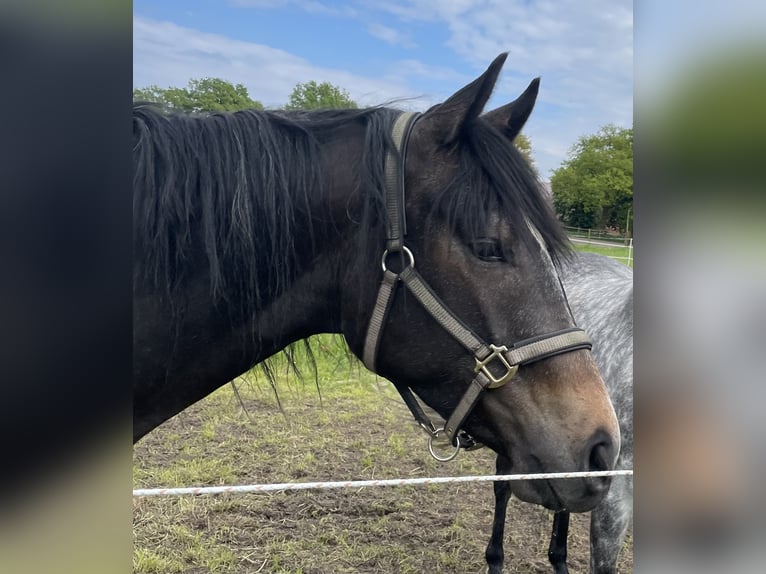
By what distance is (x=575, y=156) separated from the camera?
4.57m

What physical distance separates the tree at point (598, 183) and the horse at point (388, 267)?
1.46 ft

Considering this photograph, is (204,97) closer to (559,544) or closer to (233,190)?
(233,190)

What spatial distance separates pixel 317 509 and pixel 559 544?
1456 mm

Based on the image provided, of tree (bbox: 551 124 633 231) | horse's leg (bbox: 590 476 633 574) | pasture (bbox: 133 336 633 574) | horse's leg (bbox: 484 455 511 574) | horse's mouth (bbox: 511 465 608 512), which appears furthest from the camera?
horse's leg (bbox: 484 455 511 574)

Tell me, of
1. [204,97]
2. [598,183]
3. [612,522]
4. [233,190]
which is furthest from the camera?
[598,183]

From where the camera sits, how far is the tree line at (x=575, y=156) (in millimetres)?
1537

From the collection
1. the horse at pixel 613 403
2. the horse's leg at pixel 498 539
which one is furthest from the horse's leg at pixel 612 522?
the horse's leg at pixel 498 539

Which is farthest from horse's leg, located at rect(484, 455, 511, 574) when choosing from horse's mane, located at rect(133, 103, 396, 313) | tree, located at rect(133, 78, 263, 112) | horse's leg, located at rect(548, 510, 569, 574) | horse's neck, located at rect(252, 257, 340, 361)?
tree, located at rect(133, 78, 263, 112)

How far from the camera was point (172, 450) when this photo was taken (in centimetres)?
380

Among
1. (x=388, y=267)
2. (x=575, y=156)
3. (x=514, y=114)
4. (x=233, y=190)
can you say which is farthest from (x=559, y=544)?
(x=575, y=156)

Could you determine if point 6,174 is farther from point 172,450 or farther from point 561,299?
point 172,450

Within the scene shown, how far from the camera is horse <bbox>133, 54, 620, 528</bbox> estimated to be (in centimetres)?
127

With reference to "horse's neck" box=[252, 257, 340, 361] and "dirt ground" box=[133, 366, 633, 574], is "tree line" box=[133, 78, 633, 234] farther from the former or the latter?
"dirt ground" box=[133, 366, 633, 574]

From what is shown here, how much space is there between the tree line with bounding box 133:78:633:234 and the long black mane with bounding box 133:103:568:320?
0.45 ft
